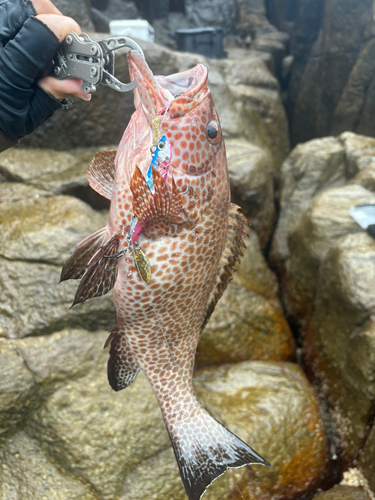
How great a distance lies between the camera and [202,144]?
139 centimetres

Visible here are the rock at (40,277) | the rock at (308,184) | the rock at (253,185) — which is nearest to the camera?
the rock at (40,277)

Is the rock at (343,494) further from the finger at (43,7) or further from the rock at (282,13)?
the rock at (282,13)

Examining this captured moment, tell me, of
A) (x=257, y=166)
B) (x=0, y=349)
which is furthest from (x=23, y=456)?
(x=257, y=166)

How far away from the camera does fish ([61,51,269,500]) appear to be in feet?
4.30

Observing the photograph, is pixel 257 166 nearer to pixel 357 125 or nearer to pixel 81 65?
pixel 81 65

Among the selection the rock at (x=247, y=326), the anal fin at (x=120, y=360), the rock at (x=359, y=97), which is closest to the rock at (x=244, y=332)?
the rock at (x=247, y=326)

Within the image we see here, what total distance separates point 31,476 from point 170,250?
183cm

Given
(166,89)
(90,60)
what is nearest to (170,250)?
(166,89)

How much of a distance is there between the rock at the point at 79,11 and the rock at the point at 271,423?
427cm

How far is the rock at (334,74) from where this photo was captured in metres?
6.90

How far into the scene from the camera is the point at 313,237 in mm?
3744

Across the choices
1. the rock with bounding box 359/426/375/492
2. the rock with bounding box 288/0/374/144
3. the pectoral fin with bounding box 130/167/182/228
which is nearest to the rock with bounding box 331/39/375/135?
the rock with bounding box 288/0/374/144

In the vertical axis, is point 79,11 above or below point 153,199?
above

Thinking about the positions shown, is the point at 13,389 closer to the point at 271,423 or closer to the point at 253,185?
the point at 271,423
